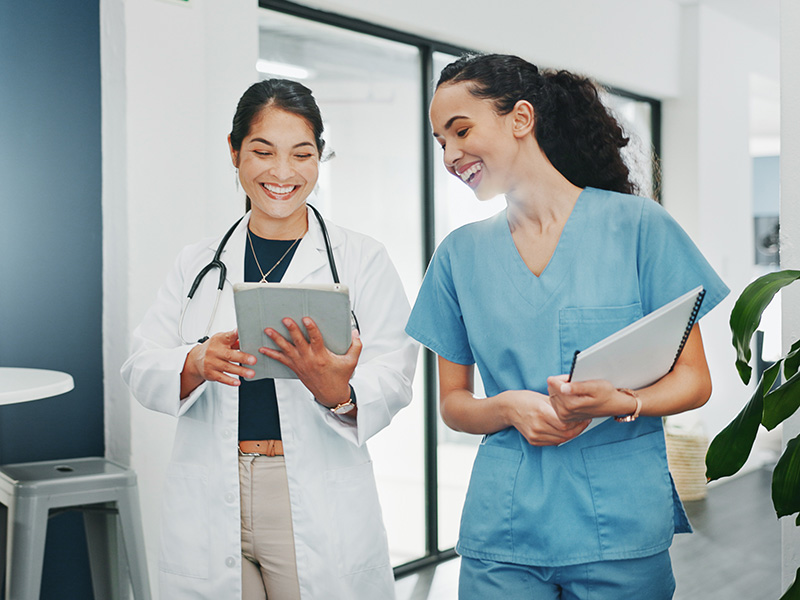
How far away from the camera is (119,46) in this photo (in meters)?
2.08

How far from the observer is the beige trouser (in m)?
1.38

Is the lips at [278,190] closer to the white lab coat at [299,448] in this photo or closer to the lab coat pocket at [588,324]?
the white lab coat at [299,448]

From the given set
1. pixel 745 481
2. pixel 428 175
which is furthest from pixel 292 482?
pixel 745 481

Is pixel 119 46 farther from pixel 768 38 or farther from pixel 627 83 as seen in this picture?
pixel 768 38

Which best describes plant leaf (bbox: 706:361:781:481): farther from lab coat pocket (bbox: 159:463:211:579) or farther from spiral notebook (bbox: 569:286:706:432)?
lab coat pocket (bbox: 159:463:211:579)

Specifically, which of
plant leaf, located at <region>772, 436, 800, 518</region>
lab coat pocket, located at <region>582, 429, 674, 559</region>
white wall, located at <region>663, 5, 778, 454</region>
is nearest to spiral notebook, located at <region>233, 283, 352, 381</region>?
lab coat pocket, located at <region>582, 429, 674, 559</region>

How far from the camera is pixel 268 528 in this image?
1389 mm

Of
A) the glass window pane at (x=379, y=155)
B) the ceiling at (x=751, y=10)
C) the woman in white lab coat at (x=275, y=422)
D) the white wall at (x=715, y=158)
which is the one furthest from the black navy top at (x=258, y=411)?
the ceiling at (x=751, y=10)

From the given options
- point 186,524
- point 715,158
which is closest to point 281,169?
point 186,524

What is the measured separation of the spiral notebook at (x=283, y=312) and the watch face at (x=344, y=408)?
12cm

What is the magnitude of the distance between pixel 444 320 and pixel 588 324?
268 millimetres

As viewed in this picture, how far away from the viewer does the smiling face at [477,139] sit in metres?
1.27

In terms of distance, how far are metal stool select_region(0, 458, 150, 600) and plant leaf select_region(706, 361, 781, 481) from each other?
1.28 metres

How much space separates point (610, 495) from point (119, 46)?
167 cm
